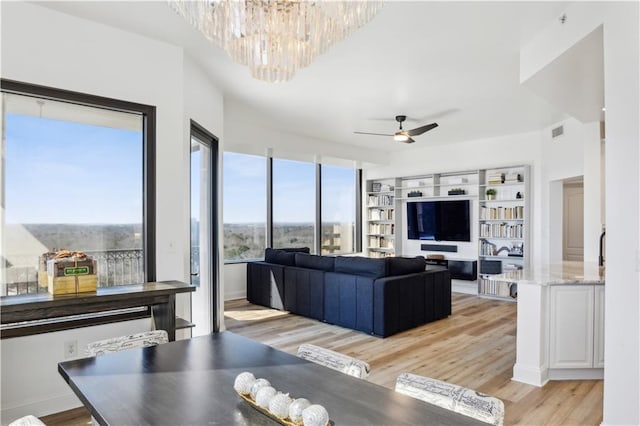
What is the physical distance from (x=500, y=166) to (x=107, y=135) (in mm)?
6354

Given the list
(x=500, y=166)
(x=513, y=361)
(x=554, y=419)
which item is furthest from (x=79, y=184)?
(x=500, y=166)

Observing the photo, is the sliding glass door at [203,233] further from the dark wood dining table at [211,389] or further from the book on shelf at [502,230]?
the book on shelf at [502,230]

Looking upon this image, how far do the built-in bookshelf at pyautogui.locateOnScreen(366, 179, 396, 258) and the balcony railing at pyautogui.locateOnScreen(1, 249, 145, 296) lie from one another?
6.23 m

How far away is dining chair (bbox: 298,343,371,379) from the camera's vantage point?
1.75 m

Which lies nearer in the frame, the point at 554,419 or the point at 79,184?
the point at 554,419

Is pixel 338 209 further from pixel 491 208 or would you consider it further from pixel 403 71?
pixel 403 71

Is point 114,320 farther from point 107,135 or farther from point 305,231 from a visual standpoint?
point 305,231

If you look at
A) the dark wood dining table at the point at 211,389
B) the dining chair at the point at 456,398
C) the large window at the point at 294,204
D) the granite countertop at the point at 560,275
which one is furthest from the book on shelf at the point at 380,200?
the dining chair at the point at 456,398

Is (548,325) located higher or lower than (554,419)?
higher

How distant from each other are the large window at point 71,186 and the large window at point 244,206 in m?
3.65

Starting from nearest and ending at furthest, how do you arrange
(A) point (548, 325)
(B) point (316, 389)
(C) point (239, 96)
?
(B) point (316, 389) < (A) point (548, 325) < (C) point (239, 96)

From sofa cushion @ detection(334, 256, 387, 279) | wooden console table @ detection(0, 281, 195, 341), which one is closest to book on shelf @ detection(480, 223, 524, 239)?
sofa cushion @ detection(334, 256, 387, 279)

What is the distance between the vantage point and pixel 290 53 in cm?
210

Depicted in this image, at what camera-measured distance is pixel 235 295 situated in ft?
23.1
